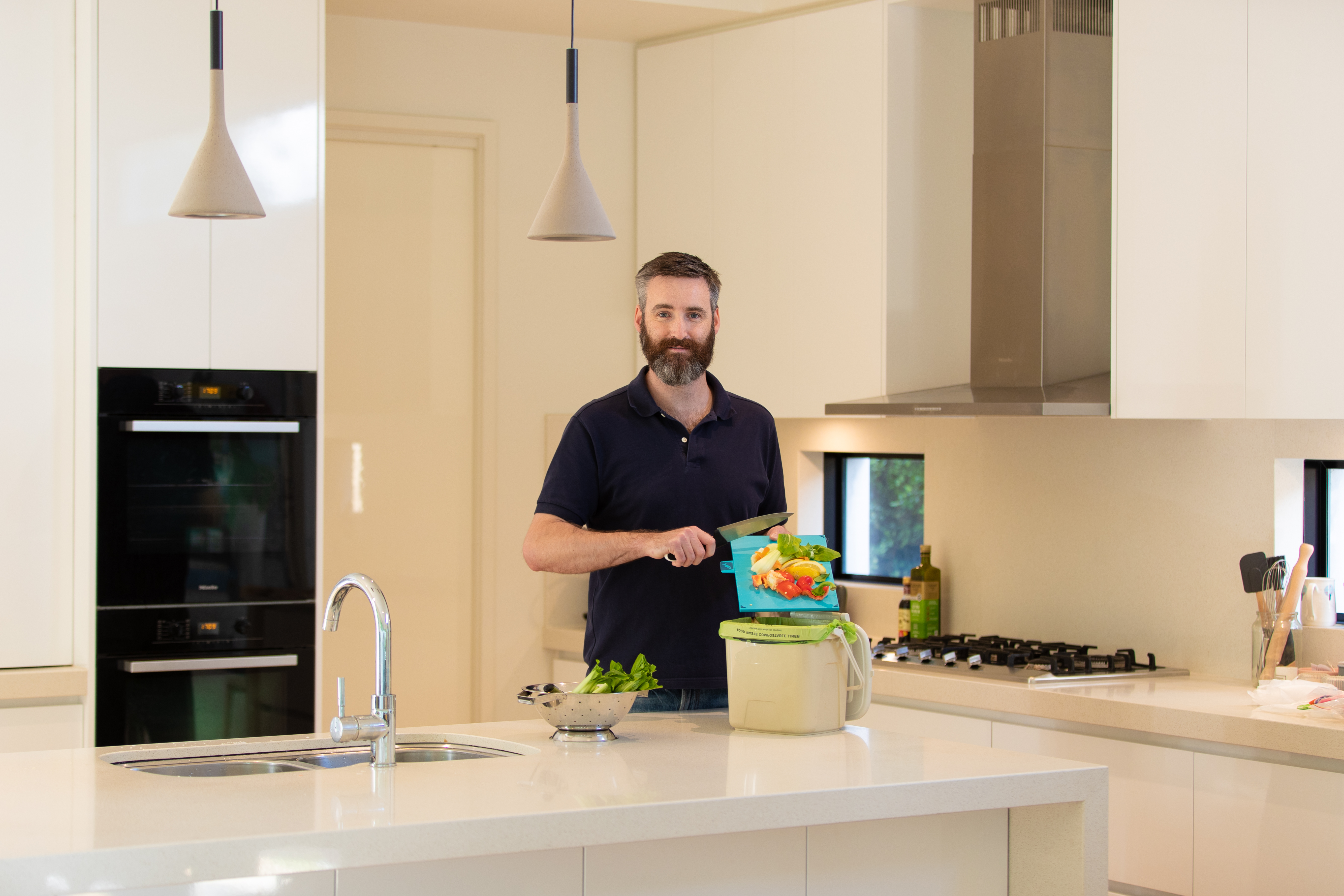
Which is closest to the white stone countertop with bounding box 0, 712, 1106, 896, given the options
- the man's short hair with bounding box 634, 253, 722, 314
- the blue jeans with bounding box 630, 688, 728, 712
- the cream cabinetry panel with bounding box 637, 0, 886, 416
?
the blue jeans with bounding box 630, 688, 728, 712

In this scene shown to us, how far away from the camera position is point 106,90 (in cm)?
342

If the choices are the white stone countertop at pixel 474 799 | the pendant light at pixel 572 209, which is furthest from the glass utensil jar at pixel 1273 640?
the pendant light at pixel 572 209

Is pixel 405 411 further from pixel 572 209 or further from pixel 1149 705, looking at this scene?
pixel 1149 705

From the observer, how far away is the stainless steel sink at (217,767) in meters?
2.19

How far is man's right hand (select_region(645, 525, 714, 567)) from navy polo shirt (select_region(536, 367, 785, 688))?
351mm

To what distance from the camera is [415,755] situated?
233 centimetres

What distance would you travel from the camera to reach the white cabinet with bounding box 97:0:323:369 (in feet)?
11.3

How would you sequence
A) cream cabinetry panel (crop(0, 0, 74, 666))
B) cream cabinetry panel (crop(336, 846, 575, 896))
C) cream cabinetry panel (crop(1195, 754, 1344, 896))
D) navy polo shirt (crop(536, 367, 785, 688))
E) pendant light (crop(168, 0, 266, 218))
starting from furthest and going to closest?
cream cabinetry panel (crop(0, 0, 74, 666)), cream cabinetry panel (crop(1195, 754, 1344, 896)), navy polo shirt (crop(536, 367, 785, 688)), pendant light (crop(168, 0, 266, 218)), cream cabinetry panel (crop(336, 846, 575, 896))

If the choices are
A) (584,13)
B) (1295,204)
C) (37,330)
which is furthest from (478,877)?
(584,13)

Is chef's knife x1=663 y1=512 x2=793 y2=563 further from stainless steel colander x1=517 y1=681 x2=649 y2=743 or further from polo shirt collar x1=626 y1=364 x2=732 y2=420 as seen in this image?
polo shirt collar x1=626 y1=364 x2=732 y2=420

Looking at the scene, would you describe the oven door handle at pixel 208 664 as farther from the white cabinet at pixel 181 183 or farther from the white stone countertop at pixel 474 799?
the white stone countertop at pixel 474 799

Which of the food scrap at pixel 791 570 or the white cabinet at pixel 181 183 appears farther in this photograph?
the white cabinet at pixel 181 183

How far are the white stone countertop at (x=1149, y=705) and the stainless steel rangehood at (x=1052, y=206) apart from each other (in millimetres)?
701

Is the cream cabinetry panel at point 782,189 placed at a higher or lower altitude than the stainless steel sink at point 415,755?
higher
